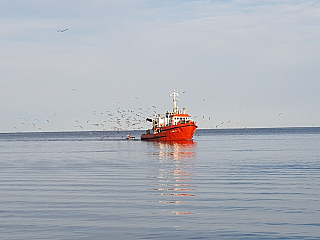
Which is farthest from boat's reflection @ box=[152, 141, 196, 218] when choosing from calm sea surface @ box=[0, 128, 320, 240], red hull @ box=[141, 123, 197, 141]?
red hull @ box=[141, 123, 197, 141]

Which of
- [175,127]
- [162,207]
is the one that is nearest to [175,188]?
[162,207]

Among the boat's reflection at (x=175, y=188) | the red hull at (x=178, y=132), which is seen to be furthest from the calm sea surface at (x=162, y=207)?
the red hull at (x=178, y=132)

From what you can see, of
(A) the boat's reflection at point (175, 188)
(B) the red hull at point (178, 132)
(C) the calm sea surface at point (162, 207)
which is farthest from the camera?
(B) the red hull at point (178, 132)

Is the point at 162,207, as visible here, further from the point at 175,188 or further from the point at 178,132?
the point at 178,132

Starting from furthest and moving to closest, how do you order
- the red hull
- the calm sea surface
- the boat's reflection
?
the red hull
the boat's reflection
the calm sea surface

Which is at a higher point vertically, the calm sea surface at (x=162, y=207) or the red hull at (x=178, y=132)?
the red hull at (x=178, y=132)

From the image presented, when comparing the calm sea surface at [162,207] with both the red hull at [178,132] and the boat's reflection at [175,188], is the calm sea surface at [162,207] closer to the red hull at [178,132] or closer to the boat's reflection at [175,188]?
the boat's reflection at [175,188]

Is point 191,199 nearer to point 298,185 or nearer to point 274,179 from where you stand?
point 298,185

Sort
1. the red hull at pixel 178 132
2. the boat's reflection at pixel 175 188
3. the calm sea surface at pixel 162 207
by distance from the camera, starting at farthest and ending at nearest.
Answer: the red hull at pixel 178 132, the boat's reflection at pixel 175 188, the calm sea surface at pixel 162 207

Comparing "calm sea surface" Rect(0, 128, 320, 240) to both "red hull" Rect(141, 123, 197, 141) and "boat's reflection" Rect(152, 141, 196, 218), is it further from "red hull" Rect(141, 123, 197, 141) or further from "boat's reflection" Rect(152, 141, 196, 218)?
"red hull" Rect(141, 123, 197, 141)

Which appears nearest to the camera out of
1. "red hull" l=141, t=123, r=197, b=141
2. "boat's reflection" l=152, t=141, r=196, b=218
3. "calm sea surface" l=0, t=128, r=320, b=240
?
"calm sea surface" l=0, t=128, r=320, b=240

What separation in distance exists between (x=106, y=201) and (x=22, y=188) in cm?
715

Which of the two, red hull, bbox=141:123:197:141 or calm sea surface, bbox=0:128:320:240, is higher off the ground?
red hull, bbox=141:123:197:141

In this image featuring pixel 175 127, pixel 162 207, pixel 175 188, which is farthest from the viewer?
pixel 175 127
